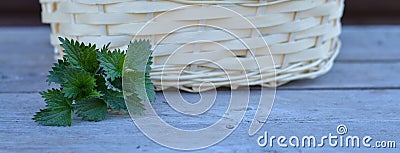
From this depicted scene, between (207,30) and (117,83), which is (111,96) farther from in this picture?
(207,30)

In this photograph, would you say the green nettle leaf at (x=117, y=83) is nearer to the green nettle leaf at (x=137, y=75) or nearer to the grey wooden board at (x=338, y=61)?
the green nettle leaf at (x=137, y=75)

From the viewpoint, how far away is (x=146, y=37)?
2.34ft

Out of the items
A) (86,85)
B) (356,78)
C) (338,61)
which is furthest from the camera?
Result: (338,61)

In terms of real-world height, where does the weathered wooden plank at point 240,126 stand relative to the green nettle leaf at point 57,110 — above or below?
below

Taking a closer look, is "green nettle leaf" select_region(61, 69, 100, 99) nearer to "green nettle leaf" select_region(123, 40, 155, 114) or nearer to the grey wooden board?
"green nettle leaf" select_region(123, 40, 155, 114)

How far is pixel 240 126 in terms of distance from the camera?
25.4 inches

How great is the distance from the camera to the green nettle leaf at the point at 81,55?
2.11 ft

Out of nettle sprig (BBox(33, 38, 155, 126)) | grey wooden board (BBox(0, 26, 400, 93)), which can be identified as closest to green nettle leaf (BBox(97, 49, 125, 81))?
nettle sprig (BBox(33, 38, 155, 126))

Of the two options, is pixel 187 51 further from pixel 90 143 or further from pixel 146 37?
pixel 90 143

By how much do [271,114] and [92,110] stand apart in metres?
0.22

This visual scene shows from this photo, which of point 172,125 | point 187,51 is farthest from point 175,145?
point 187,51

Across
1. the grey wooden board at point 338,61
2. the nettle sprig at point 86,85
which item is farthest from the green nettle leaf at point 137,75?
the grey wooden board at point 338,61

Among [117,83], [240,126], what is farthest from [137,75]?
[240,126]

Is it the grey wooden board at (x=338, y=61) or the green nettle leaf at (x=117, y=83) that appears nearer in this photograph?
the green nettle leaf at (x=117, y=83)
